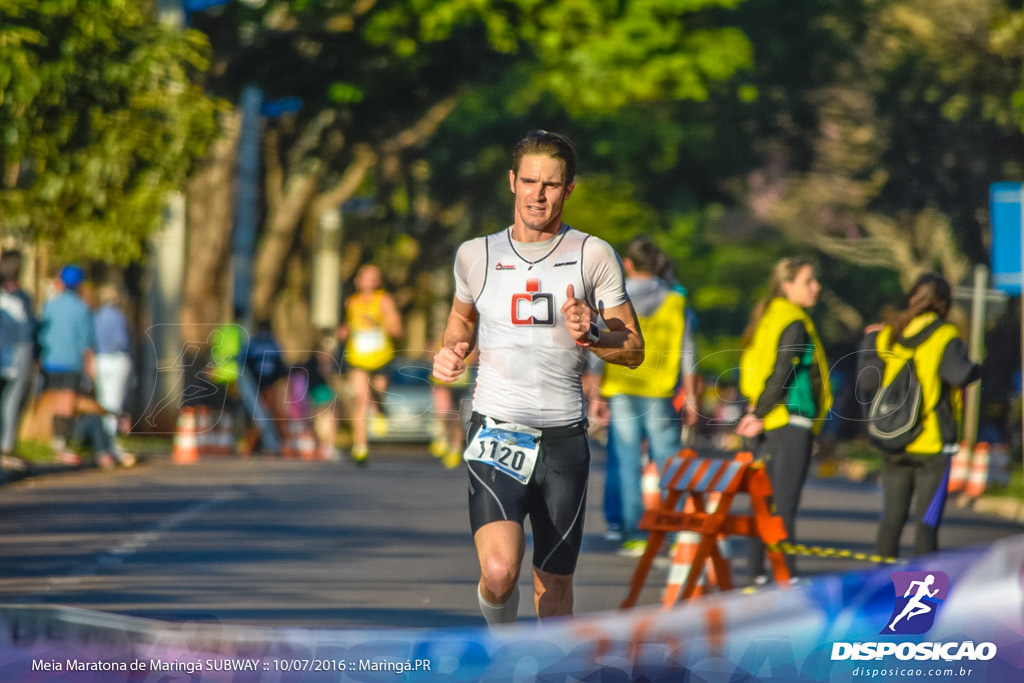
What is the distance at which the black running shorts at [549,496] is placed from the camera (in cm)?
612

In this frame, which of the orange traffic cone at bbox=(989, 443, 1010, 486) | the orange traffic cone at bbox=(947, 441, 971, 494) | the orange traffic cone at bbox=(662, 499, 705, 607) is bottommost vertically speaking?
the orange traffic cone at bbox=(989, 443, 1010, 486)

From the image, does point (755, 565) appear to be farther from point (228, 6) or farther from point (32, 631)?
point (228, 6)

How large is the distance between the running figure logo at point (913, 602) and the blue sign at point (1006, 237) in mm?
14196

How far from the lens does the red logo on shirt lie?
6.15m

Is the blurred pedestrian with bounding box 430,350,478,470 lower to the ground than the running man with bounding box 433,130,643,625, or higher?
lower

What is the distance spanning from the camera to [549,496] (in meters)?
6.20

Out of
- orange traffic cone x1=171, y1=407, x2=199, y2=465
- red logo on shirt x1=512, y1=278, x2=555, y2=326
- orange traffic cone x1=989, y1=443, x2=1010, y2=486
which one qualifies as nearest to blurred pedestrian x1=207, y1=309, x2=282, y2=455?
orange traffic cone x1=171, y1=407, x2=199, y2=465

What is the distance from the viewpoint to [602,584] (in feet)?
36.2

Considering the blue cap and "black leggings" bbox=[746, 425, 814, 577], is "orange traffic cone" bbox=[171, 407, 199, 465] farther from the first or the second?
"black leggings" bbox=[746, 425, 814, 577]

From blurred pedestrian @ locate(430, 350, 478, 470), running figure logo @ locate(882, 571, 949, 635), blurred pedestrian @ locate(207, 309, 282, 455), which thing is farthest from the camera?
blurred pedestrian @ locate(207, 309, 282, 455)

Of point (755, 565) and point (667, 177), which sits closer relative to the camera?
point (755, 565)

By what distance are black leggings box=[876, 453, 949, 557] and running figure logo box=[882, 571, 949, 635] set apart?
205 inches

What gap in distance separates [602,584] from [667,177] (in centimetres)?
2699

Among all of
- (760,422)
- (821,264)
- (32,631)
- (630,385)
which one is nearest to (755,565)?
(760,422)
